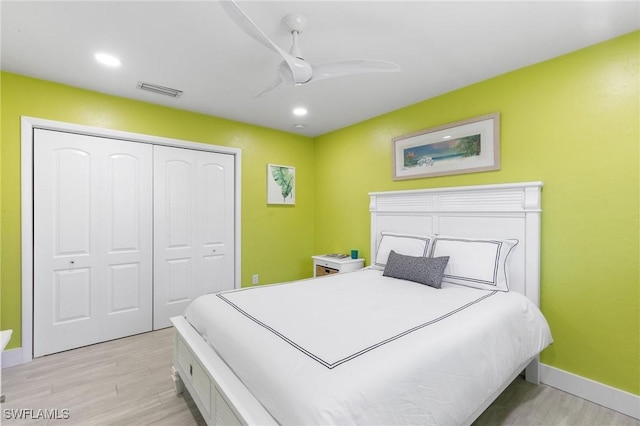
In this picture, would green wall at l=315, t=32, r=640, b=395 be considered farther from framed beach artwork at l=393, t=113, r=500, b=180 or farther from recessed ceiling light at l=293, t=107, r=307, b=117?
recessed ceiling light at l=293, t=107, r=307, b=117

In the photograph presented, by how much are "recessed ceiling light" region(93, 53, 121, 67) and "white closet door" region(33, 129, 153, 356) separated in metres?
0.88

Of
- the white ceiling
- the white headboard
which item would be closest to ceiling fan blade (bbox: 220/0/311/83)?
the white ceiling

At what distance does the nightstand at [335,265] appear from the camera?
356 centimetres

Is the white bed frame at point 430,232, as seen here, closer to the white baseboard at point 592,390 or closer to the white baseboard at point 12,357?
the white baseboard at point 592,390

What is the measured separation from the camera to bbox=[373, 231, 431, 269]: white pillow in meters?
2.78

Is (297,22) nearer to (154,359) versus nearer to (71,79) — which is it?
(71,79)

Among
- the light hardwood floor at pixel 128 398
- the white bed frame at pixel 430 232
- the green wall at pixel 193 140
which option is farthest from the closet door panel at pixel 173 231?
the white bed frame at pixel 430 232

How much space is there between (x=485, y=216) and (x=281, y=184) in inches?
102

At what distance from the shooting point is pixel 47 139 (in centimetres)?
266

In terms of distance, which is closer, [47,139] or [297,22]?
[297,22]

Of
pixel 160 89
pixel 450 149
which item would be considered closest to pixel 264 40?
pixel 160 89

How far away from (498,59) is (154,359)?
381 centimetres

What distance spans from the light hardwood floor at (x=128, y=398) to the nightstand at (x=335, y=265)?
1860mm

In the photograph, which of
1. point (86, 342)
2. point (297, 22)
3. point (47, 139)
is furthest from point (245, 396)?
point (47, 139)
